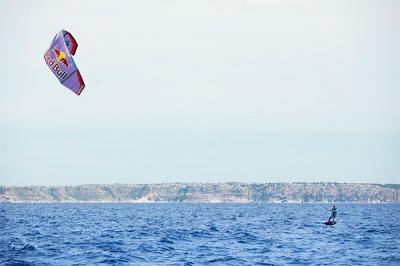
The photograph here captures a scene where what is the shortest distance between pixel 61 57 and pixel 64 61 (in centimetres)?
39

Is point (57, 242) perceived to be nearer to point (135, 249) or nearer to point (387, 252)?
point (135, 249)

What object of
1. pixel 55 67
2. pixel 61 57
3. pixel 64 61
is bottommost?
pixel 55 67

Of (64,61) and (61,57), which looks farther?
(61,57)

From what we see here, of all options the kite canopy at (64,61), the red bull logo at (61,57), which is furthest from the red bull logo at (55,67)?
the red bull logo at (61,57)

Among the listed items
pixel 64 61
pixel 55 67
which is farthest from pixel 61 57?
pixel 55 67

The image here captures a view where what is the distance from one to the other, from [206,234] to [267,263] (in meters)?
24.7

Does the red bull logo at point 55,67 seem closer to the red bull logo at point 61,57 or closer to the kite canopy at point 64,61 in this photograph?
the kite canopy at point 64,61

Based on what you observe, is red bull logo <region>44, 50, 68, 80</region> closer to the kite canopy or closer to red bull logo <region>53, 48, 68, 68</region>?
the kite canopy

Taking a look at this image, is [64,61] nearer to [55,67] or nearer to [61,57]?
[61,57]

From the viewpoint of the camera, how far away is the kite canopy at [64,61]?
41469mm

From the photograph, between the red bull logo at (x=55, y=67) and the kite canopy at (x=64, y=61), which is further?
the red bull logo at (x=55, y=67)

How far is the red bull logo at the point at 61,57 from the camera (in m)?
42.1

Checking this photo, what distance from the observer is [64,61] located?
42.2 m

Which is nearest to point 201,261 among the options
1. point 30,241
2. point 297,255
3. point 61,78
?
point 297,255
